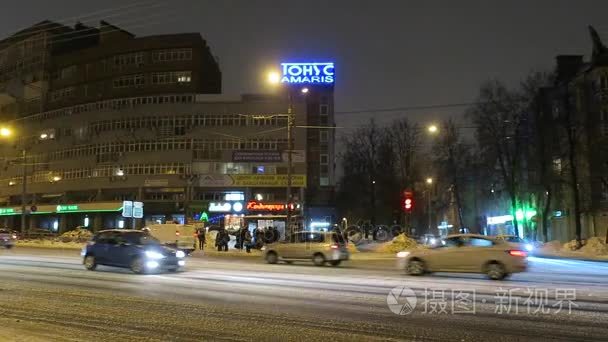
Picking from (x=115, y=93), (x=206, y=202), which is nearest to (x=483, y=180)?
(x=206, y=202)

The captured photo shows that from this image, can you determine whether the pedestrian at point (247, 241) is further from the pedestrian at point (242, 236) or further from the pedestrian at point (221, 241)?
the pedestrian at point (221, 241)

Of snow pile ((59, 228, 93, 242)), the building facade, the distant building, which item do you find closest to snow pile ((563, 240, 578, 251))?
the distant building

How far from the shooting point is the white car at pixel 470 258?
1756cm

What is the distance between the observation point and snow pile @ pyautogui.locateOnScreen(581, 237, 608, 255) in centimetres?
3694

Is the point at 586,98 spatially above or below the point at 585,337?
above

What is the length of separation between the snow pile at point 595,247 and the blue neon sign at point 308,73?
43.0 meters

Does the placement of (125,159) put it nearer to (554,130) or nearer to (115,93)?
(115,93)

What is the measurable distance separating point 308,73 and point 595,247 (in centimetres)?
4578

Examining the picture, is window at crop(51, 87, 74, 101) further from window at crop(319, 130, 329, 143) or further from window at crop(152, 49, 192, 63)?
window at crop(319, 130, 329, 143)

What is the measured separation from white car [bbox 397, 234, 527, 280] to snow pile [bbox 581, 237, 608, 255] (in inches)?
903

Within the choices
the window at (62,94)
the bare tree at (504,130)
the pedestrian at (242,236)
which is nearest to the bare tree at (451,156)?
the bare tree at (504,130)

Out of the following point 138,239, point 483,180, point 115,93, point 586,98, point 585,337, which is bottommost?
point 585,337

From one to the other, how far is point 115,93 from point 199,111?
44.0 ft

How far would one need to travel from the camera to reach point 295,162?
6838 cm
